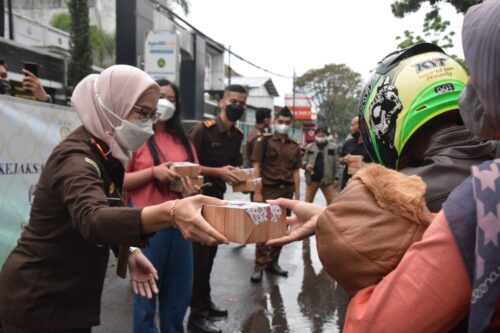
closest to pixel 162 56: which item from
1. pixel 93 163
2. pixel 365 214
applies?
pixel 93 163

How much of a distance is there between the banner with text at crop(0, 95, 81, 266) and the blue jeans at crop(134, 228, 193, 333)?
5.14ft

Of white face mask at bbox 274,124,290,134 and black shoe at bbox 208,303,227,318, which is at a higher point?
white face mask at bbox 274,124,290,134

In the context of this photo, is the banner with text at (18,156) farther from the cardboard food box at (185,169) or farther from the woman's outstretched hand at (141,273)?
the woman's outstretched hand at (141,273)

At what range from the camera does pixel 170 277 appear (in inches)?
117

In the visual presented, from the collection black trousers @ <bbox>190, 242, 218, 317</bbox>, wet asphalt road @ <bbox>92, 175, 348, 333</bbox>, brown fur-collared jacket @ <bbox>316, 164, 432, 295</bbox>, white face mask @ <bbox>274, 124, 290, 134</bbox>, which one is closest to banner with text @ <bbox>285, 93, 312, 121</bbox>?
white face mask @ <bbox>274, 124, 290, 134</bbox>

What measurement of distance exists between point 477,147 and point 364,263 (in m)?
0.53

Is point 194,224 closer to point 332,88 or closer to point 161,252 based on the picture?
point 161,252

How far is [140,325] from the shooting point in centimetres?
286

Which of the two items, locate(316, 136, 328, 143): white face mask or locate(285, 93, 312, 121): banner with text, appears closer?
locate(316, 136, 328, 143): white face mask

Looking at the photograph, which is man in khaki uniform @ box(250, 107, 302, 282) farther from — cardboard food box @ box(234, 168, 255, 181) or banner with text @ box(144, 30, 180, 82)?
banner with text @ box(144, 30, 180, 82)

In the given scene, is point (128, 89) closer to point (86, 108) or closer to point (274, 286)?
point (86, 108)

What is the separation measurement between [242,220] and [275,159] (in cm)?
434

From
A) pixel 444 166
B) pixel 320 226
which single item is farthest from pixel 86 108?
pixel 444 166

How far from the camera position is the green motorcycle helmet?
1274 millimetres
